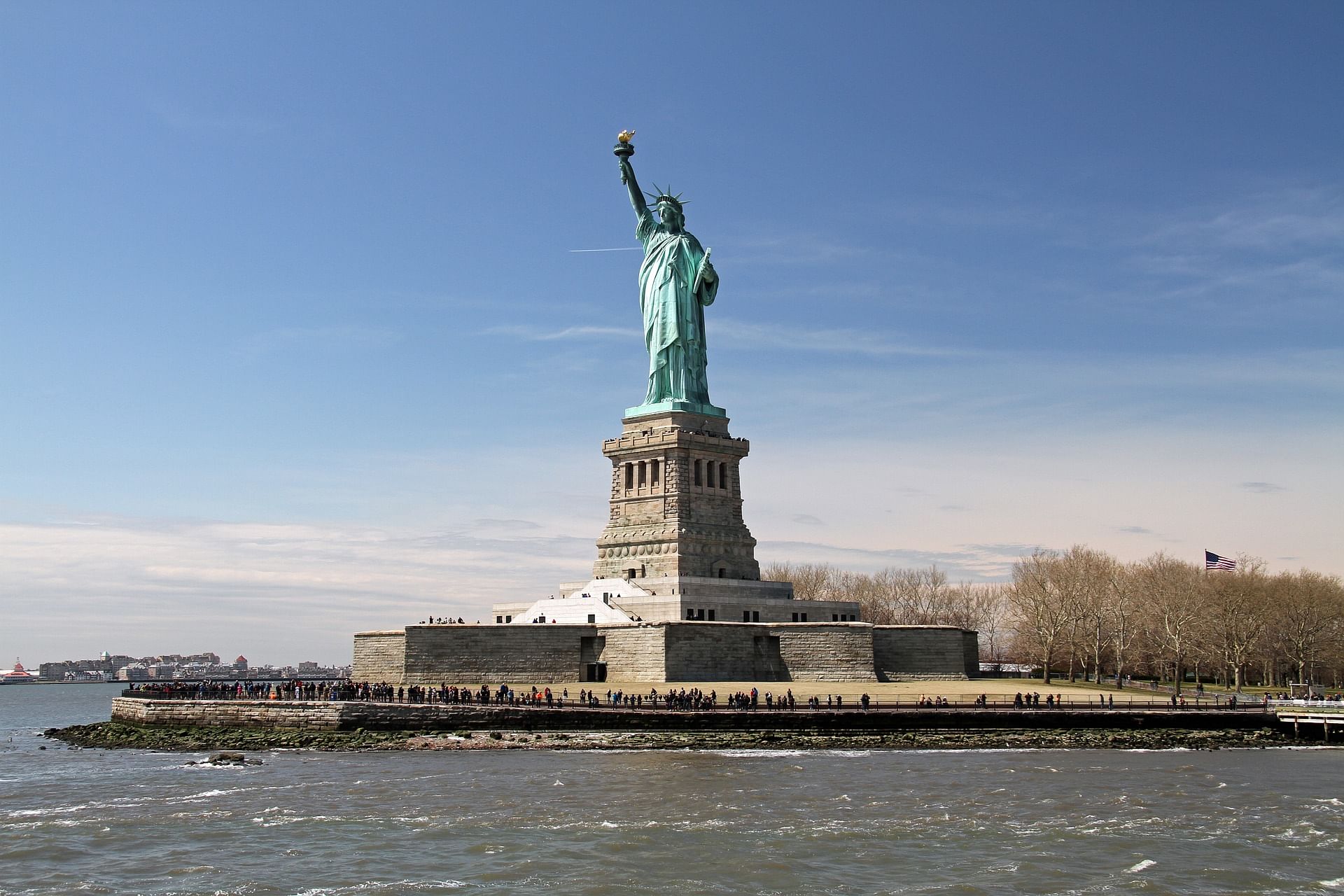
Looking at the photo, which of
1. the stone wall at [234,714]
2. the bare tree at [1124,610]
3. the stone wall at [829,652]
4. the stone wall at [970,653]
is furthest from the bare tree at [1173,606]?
the stone wall at [234,714]

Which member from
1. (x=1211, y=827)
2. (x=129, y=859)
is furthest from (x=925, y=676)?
(x=129, y=859)

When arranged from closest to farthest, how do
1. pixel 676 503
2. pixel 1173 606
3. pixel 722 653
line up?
pixel 722 653 < pixel 676 503 < pixel 1173 606

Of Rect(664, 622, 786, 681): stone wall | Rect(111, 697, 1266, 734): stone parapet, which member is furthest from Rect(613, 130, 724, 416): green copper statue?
Rect(111, 697, 1266, 734): stone parapet

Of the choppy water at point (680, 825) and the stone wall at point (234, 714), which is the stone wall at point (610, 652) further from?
the choppy water at point (680, 825)

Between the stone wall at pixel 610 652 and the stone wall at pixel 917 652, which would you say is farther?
the stone wall at pixel 917 652

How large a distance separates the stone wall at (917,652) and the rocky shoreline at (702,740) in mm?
12998

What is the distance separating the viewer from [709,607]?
62781 millimetres

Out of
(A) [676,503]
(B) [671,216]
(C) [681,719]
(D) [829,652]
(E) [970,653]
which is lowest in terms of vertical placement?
(C) [681,719]

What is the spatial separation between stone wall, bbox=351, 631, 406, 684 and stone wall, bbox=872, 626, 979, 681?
20046 mm

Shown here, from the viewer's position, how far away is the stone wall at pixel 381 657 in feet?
198

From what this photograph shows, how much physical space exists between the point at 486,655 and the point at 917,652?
18732 mm

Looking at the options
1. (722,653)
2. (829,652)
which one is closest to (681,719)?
(722,653)

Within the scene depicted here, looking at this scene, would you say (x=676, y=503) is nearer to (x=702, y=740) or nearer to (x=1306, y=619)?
(x=702, y=740)

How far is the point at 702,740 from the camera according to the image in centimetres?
4616
